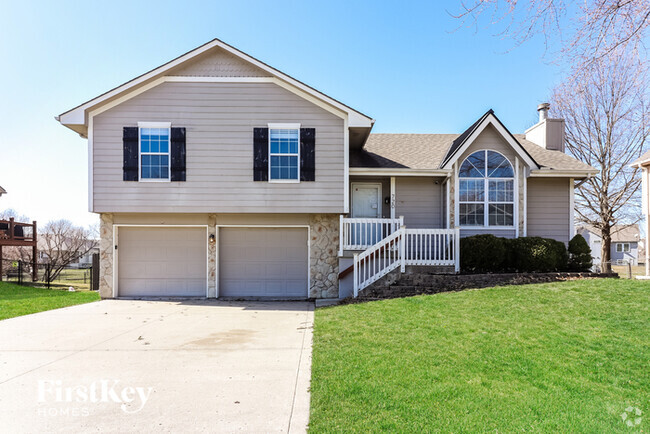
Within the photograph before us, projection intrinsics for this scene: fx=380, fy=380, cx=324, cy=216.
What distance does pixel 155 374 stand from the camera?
4.68 m

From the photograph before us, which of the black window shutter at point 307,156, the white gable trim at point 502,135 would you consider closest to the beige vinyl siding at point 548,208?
the white gable trim at point 502,135

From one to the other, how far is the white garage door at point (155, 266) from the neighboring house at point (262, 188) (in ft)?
0.10

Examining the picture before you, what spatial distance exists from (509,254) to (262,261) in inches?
280

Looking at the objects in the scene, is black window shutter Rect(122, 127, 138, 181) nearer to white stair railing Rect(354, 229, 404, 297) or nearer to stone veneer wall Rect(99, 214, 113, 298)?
stone veneer wall Rect(99, 214, 113, 298)

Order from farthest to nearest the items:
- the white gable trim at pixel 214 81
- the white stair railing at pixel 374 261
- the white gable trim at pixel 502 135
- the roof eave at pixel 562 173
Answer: the roof eave at pixel 562 173 < the white gable trim at pixel 502 135 < the white gable trim at pixel 214 81 < the white stair railing at pixel 374 261

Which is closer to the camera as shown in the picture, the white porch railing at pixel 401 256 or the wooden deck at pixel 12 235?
the white porch railing at pixel 401 256

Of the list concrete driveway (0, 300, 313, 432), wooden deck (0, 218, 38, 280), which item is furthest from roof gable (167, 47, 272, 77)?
wooden deck (0, 218, 38, 280)

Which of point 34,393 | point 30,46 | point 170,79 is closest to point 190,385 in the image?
point 34,393

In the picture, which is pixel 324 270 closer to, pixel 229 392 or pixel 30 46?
pixel 229 392

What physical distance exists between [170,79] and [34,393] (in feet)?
29.6

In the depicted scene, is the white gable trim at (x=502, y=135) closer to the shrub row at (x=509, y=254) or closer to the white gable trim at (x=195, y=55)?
the shrub row at (x=509, y=254)

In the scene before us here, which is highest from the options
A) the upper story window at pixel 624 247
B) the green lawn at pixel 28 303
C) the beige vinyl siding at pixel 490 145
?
the beige vinyl siding at pixel 490 145

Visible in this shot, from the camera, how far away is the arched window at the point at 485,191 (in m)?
11.6

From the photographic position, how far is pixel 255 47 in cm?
1165
